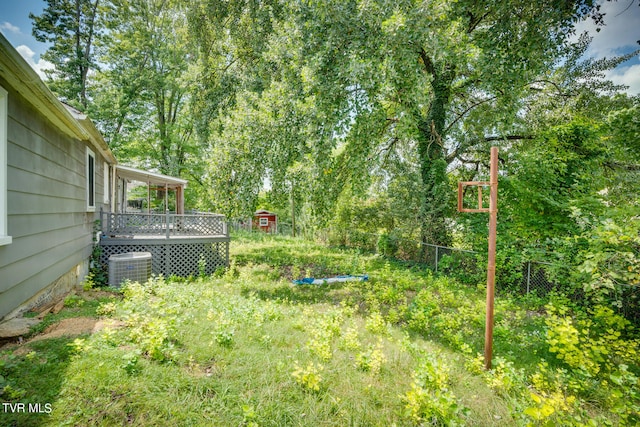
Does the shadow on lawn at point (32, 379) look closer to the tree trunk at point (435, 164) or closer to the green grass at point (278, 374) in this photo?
the green grass at point (278, 374)

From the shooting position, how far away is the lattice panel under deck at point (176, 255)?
7.98 metres

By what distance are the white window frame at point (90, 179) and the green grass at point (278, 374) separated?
338cm

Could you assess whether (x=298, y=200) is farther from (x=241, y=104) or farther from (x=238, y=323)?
(x=238, y=323)

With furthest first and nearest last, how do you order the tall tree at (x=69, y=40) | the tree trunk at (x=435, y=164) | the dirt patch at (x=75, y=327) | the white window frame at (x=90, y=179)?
the tall tree at (x=69, y=40) → the tree trunk at (x=435, y=164) → the white window frame at (x=90, y=179) → the dirt patch at (x=75, y=327)

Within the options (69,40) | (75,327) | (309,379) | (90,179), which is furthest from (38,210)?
(69,40)

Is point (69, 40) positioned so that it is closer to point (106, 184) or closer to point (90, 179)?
point (106, 184)

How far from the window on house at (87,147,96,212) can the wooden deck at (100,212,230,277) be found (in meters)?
0.79

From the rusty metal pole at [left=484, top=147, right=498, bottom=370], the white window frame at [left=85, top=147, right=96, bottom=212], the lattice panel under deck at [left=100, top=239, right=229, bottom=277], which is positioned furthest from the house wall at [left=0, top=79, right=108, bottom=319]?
the rusty metal pole at [left=484, top=147, right=498, bottom=370]

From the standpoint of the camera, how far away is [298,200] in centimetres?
846

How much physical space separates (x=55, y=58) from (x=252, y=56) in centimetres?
1265

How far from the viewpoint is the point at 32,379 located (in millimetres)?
2490

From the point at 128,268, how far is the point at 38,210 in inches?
125

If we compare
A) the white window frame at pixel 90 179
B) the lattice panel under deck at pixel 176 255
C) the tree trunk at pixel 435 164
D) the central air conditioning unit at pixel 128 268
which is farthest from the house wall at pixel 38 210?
the tree trunk at pixel 435 164

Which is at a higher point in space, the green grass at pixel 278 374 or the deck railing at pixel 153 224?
the deck railing at pixel 153 224
